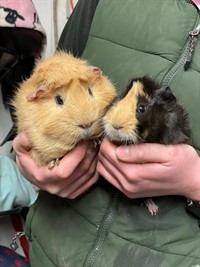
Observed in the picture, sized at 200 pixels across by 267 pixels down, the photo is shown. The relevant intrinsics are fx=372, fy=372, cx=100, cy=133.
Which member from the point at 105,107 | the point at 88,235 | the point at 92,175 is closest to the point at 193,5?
the point at 105,107

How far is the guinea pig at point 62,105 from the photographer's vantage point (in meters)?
0.66

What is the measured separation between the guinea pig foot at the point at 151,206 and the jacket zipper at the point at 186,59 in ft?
0.78

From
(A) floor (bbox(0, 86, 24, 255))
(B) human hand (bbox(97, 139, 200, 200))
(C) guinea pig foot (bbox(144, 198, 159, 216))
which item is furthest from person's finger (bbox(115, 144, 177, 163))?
(A) floor (bbox(0, 86, 24, 255))

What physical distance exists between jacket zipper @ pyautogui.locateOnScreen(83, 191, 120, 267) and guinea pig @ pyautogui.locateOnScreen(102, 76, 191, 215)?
0.17 metres

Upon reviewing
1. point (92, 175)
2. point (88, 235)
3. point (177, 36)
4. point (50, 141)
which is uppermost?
point (177, 36)

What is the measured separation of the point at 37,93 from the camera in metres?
0.67

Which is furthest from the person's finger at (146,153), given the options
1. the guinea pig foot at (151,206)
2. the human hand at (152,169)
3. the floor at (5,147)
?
the floor at (5,147)

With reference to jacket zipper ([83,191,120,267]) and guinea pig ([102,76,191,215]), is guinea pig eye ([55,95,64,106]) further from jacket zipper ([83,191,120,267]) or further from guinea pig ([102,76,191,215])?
jacket zipper ([83,191,120,267])

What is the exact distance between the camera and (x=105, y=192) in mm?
792

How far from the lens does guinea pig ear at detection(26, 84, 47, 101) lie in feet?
2.19

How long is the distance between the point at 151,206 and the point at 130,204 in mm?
44

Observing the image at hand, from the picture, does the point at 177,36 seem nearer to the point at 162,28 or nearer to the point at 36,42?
the point at 162,28

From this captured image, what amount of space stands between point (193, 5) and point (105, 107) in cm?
32

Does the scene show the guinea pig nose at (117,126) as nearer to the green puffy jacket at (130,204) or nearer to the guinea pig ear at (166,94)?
the guinea pig ear at (166,94)
